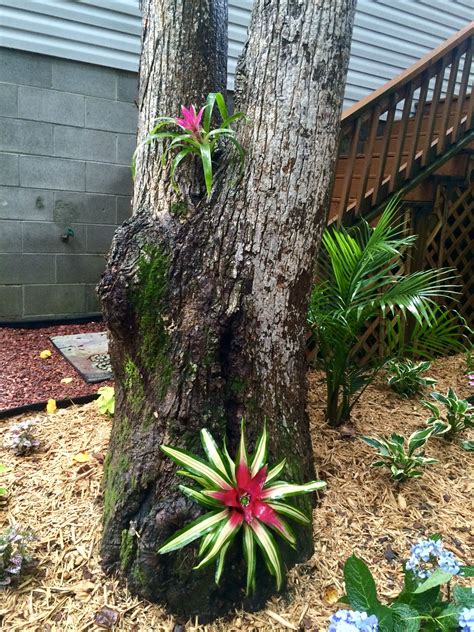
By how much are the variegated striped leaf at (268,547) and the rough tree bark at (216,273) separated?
0.17m

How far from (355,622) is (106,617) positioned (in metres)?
0.79

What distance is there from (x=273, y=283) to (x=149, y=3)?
1.17 meters

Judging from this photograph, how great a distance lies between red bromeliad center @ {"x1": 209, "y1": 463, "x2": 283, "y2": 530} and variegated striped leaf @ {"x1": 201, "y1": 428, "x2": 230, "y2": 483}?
0.04 metres

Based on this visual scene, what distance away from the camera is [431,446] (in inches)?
98.5

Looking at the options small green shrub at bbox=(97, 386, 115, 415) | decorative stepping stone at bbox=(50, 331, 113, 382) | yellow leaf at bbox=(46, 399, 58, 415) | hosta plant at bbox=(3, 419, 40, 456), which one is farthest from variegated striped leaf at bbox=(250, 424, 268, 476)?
decorative stepping stone at bbox=(50, 331, 113, 382)

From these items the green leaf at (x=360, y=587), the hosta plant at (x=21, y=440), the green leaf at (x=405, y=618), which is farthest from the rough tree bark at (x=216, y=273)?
the hosta plant at (x=21, y=440)

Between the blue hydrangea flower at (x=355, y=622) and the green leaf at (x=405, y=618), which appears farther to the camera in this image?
the green leaf at (x=405, y=618)

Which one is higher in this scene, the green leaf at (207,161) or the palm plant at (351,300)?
the green leaf at (207,161)

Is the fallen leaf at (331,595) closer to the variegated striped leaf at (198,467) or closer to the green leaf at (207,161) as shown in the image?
the variegated striped leaf at (198,467)

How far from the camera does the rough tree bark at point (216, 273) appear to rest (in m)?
1.56

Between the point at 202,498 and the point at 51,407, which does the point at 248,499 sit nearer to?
the point at 202,498

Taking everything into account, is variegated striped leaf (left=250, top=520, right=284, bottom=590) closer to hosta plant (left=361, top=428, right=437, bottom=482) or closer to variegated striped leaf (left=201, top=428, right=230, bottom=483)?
variegated striped leaf (left=201, top=428, right=230, bottom=483)

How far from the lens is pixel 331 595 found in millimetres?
1607

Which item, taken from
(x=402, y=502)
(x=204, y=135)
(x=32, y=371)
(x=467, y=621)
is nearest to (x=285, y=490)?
(x=467, y=621)
